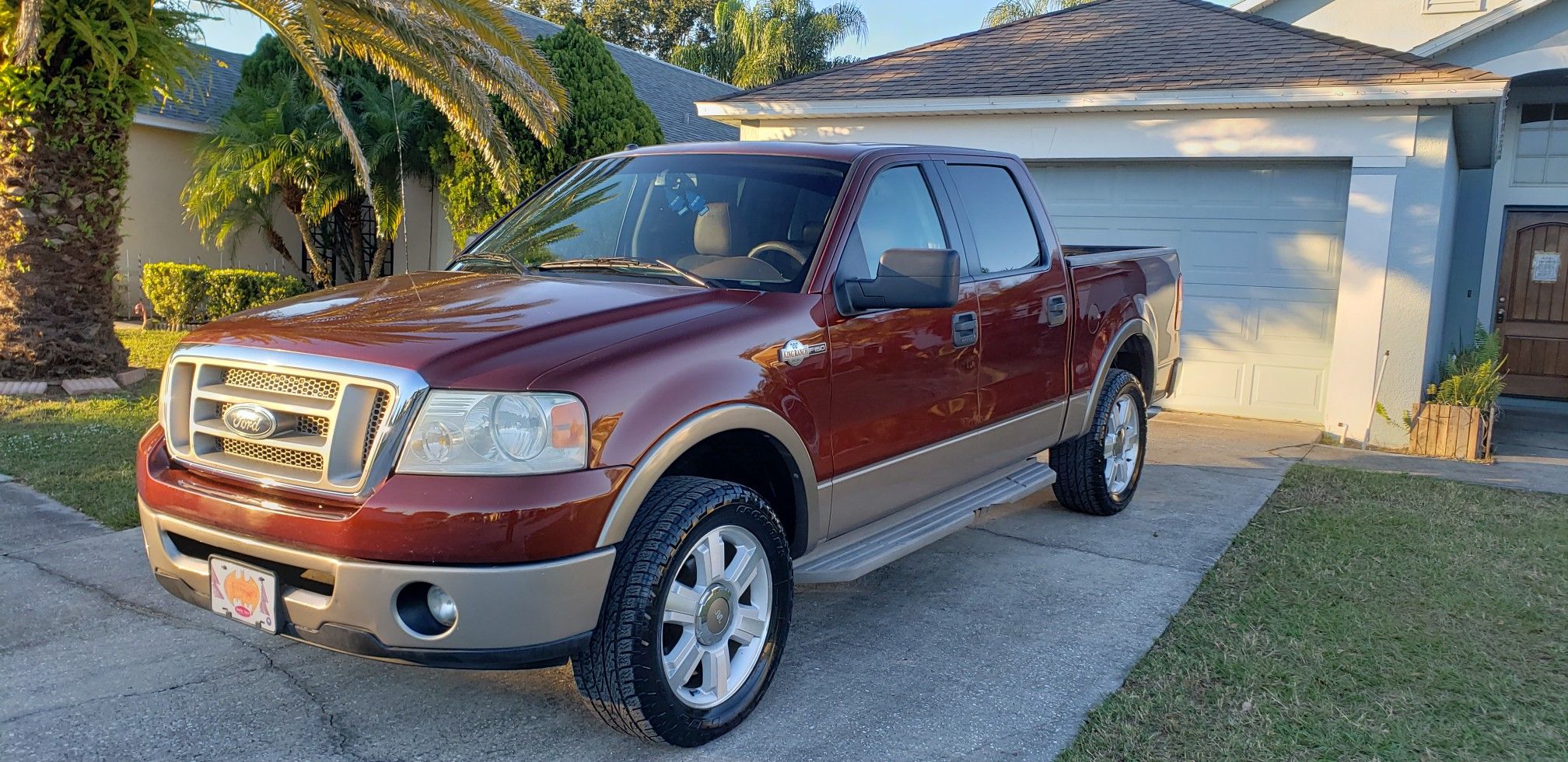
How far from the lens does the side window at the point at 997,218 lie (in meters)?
5.20

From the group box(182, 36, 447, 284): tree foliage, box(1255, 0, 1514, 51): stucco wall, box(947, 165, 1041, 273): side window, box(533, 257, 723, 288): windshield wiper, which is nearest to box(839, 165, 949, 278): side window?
box(947, 165, 1041, 273): side window

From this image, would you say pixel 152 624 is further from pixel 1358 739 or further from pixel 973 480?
pixel 1358 739

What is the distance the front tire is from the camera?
3240 millimetres

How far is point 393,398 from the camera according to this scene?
3055 mm

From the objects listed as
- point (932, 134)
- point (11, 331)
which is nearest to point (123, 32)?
point (11, 331)

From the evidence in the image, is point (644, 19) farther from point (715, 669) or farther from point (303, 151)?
point (715, 669)

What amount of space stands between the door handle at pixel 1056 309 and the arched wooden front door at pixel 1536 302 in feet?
33.4

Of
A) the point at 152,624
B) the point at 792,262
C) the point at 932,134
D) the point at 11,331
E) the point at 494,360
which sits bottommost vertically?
the point at 152,624

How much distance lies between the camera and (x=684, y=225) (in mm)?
4449

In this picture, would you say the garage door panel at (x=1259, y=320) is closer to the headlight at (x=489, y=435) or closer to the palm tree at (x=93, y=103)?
the palm tree at (x=93, y=103)

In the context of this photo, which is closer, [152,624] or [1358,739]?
[1358,739]

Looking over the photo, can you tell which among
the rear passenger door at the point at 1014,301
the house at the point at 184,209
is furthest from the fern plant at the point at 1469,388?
the house at the point at 184,209

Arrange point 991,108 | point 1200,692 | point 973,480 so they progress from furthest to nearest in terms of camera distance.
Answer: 1. point 991,108
2. point 973,480
3. point 1200,692

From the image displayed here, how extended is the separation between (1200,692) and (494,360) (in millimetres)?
2694
